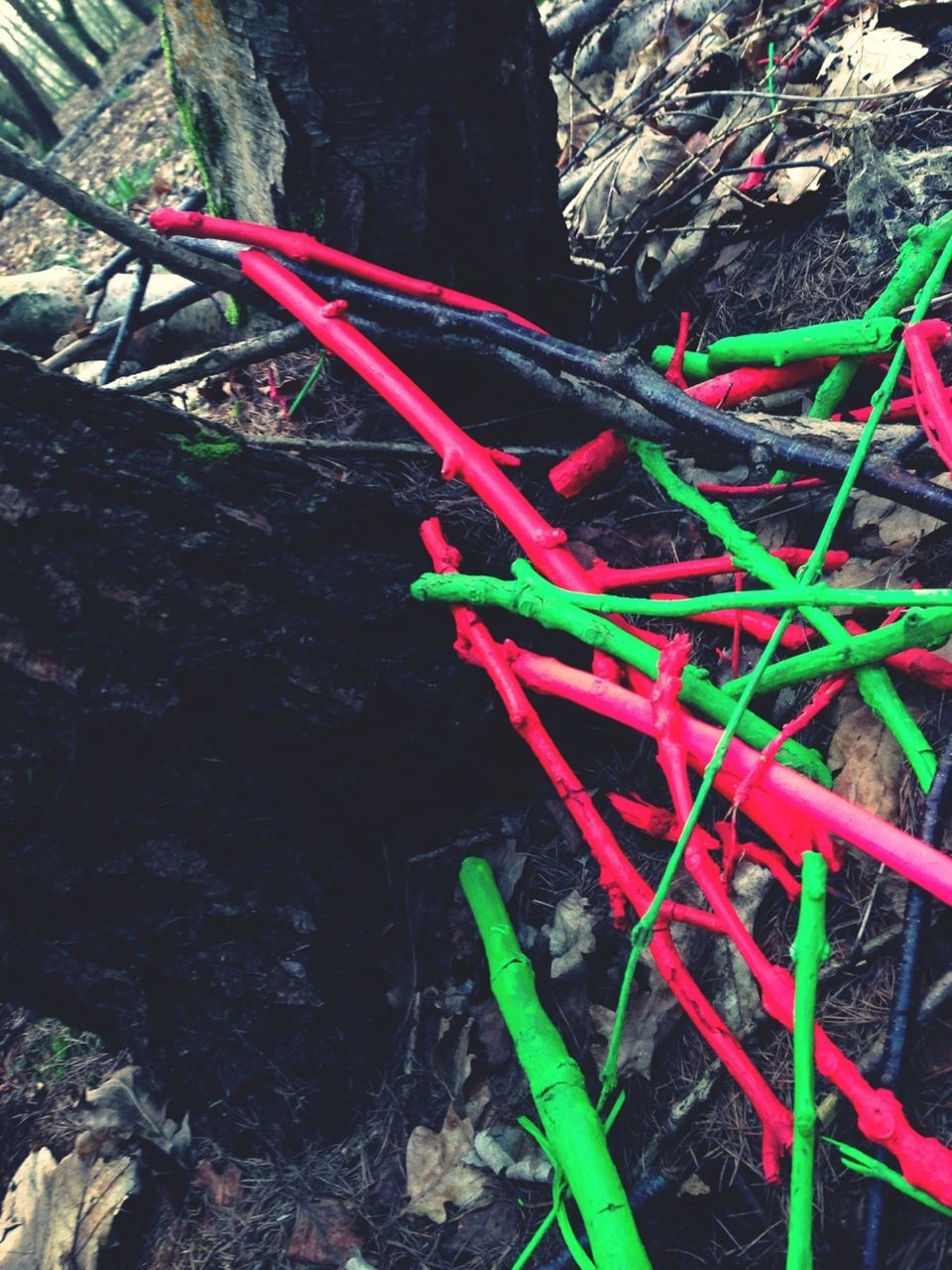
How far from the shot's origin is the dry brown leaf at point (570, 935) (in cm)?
173

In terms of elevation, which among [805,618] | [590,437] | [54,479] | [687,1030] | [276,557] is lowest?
[687,1030]

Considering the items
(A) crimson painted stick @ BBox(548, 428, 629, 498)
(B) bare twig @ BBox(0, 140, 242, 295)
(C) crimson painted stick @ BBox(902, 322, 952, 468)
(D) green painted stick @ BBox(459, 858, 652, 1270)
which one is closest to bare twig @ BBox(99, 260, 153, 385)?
(B) bare twig @ BBox(0, 140, 242, 295)

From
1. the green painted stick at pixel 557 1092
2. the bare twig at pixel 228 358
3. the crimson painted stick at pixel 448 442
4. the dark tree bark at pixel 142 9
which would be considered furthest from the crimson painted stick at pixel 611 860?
the dark tree bark at pixel 142 9

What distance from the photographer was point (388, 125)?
202 centimetres

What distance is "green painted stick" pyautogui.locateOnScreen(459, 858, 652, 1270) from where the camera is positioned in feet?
4.47

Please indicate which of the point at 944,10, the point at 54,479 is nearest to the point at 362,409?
the point at 54,479

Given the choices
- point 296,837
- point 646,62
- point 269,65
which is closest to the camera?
Answer: point 296,837

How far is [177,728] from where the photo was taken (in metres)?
1.68

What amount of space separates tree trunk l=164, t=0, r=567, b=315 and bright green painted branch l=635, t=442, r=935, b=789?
3.06 ft

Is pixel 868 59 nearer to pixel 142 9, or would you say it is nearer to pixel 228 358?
pixel 228 358

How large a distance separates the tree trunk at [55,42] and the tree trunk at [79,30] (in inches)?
9.9

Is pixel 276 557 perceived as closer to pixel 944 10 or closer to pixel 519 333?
pixel 519 333

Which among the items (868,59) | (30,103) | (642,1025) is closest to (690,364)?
(868,59)

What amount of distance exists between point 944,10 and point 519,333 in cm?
167
